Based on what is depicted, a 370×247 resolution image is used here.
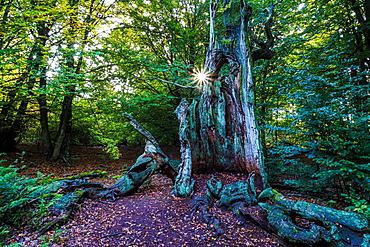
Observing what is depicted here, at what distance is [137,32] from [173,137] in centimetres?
662

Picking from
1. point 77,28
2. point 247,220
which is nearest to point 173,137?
point 77,28

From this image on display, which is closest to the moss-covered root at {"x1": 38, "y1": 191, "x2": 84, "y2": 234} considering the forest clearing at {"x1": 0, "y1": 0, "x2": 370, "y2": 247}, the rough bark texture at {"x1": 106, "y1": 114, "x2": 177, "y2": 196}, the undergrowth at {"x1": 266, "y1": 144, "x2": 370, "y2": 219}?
the forest clearing at {"x1": 0, "y1": 0, "x2": 370, "y2": 247}

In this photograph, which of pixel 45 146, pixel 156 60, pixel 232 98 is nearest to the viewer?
pixel 232 98

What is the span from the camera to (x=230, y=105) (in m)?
7.13

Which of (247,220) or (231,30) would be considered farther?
(231,30)

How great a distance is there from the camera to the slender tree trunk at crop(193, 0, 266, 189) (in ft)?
20.1

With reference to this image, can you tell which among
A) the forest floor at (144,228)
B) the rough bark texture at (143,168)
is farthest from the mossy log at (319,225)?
the rough bark texture at (143,168)

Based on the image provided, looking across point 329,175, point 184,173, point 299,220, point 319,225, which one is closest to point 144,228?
point 184,173

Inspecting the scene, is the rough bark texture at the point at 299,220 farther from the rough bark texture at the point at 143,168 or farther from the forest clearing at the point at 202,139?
the rough bark texture at the point at 143,168

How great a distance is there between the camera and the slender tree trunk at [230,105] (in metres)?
6.14

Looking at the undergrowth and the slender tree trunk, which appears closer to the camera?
the undergrowth

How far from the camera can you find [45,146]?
32.3 ft

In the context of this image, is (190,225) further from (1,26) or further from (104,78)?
(104,78)

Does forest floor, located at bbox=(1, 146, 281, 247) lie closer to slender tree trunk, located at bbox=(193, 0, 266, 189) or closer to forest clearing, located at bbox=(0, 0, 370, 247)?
forest clearing, located at bbox=(0, 0, 370, 247)
